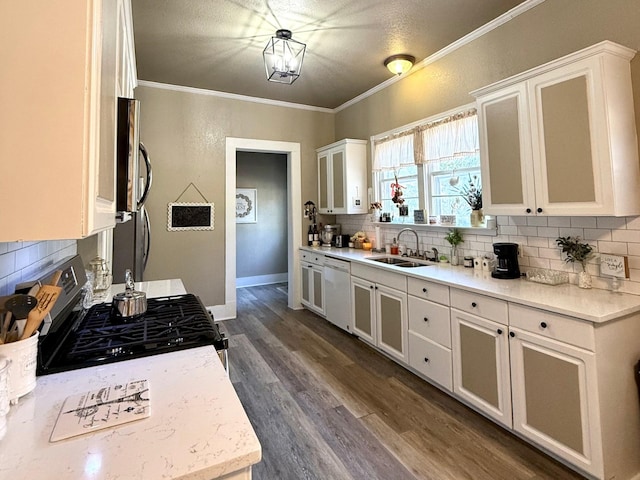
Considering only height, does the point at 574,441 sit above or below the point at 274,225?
below

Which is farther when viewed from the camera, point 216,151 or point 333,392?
point 216,151

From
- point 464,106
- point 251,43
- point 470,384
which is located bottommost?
point 470,384

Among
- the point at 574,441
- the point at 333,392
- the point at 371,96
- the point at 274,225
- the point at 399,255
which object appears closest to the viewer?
the point at 574,441

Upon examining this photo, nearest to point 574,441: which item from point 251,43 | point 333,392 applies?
point 333,392

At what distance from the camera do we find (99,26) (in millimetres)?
667

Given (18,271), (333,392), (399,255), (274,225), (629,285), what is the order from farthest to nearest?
(274,225), (399,255), (333,392), (629,285), (18,271)

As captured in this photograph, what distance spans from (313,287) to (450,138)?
244cm

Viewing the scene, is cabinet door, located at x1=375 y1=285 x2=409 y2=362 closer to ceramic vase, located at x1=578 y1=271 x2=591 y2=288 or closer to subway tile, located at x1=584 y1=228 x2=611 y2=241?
ceramic vase, located at x1=578 y1=271 x2=591 y2=288

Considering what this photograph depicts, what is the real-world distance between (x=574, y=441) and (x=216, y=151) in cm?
433

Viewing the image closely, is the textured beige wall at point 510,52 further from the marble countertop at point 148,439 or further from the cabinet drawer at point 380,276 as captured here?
the marble countertop at point 148,439

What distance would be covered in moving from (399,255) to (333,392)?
5.61 feet

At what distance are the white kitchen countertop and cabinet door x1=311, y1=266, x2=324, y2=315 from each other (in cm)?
322

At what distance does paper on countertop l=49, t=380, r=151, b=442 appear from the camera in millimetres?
713

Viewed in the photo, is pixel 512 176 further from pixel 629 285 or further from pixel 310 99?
pixel 310 99
